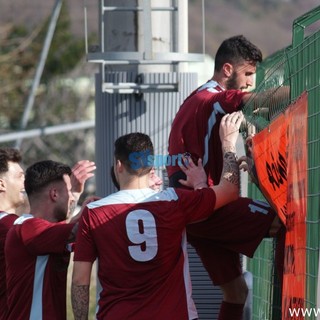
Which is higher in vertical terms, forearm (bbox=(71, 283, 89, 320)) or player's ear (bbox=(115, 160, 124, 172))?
player's ear (bbox=(115, 160, 124, 172))

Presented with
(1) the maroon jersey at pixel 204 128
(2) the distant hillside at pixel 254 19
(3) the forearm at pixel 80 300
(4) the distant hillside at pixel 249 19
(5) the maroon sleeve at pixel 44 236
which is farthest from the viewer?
(2) the distant hillside at pixel 254 19

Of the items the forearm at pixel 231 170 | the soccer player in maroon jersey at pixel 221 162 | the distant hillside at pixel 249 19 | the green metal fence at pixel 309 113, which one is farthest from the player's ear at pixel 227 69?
the distant hillside at pixel 249 19

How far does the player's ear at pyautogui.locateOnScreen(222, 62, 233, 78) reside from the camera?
8.38 metres

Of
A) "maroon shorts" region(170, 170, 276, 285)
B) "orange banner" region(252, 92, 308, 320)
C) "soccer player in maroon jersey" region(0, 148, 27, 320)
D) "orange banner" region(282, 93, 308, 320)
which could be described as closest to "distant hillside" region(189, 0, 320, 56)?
"soccer player in maroon jersey" region(0, 148, 27, 320)

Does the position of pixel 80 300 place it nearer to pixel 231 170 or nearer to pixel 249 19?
pixel 231 170

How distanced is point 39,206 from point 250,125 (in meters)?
1.45

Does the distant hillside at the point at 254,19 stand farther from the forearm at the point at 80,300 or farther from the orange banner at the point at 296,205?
the orange banner at the point at 296,205

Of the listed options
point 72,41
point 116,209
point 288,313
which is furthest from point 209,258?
point 72,41

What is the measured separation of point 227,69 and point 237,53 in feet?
0.42

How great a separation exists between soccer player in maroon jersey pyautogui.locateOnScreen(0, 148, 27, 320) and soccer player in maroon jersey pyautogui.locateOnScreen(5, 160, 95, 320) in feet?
1.12

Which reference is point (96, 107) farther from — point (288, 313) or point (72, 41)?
point (72, 41)

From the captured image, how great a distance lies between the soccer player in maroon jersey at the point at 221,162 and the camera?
312 inches

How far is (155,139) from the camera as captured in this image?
10852 millimetres

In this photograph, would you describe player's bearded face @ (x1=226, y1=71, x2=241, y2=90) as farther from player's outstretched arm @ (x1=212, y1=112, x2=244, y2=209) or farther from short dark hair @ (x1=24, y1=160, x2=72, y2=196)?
short dark hair @ (x1=24, y1=160, x2=72, y2=196)
